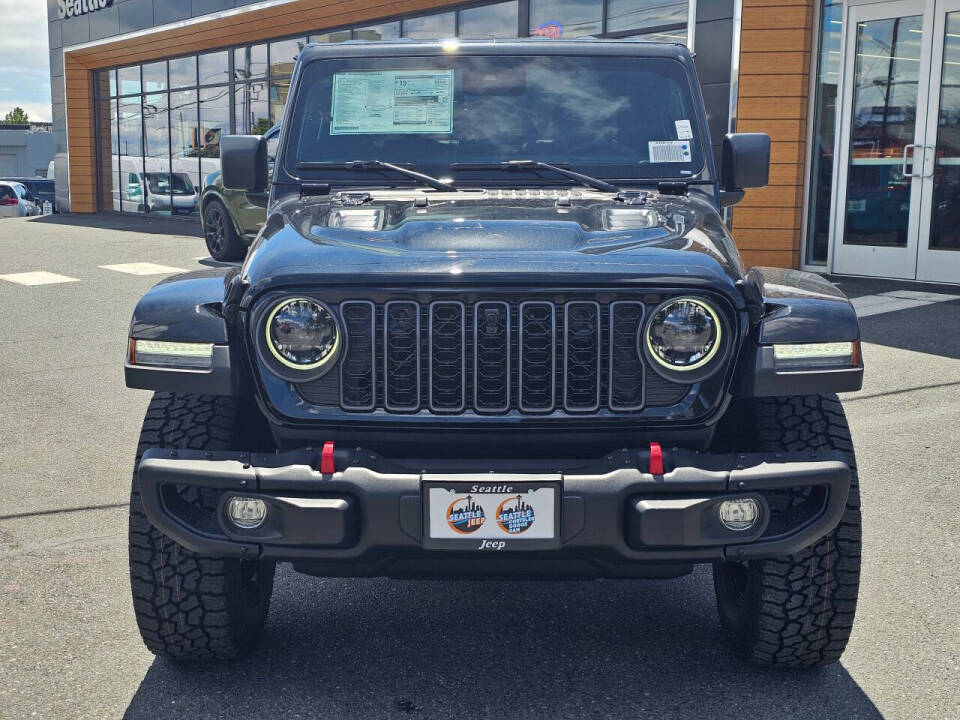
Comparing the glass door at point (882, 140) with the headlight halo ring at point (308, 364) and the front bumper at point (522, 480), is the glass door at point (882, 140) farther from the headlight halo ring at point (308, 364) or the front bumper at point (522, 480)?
the headlight halo ring at point (308, 364)

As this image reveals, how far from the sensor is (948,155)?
38.3ft

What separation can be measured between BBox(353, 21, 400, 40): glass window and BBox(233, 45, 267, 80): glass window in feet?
11.3

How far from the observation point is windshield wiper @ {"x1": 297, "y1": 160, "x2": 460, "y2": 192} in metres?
3.85

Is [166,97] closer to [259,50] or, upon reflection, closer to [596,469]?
[259,50]

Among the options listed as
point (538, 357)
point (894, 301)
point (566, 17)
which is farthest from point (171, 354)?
point (566, 17)

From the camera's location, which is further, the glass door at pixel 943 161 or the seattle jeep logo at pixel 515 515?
the glass door at pixel 943 161

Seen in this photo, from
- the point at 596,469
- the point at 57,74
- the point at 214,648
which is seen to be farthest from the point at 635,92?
the point at 57,74

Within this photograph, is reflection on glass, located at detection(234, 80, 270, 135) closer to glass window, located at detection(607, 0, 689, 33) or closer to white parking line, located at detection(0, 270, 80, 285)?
white parking line, located at detection(0, 270, 80, 285)

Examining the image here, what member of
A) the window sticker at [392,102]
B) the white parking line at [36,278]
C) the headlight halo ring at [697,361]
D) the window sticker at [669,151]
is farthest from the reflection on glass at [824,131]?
the headlight halo ring at [697,361]

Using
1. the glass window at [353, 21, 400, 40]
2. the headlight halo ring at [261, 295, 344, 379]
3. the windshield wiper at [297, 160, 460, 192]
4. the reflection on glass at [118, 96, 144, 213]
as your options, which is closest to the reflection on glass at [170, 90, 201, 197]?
the reflection on glass at [118, 96, 144, 213]

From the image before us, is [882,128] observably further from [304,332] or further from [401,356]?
[304,332]

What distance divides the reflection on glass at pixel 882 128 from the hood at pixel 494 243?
9.27 meters

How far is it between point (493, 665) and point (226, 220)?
38.2ft

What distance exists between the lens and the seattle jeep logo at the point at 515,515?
8.86ft
